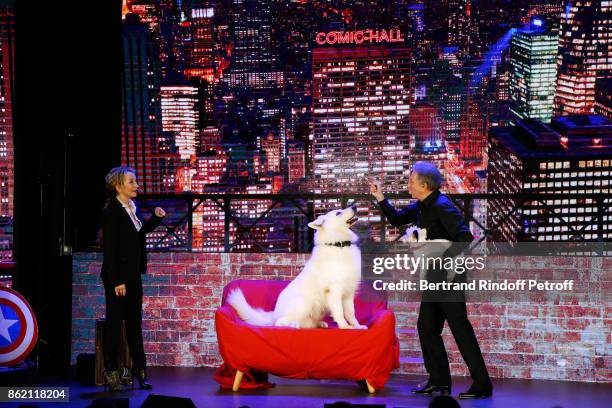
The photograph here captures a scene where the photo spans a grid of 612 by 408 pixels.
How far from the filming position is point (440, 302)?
5.04 meters

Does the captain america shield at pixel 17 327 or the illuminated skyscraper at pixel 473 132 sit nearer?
the captain america shield at pixel 17 327

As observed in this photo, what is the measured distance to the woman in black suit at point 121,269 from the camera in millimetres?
5289

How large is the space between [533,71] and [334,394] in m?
3.47

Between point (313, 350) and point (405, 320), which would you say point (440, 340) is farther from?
point (405, 320)

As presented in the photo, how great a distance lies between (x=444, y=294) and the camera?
5.02 m

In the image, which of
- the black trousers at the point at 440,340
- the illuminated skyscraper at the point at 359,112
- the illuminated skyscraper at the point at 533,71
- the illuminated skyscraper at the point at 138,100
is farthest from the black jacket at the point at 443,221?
the illuminated skyscraper at the point at 138,100

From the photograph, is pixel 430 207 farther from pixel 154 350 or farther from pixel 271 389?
pixel 154 350

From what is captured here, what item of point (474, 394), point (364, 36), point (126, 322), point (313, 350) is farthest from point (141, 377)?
point (364, 36)

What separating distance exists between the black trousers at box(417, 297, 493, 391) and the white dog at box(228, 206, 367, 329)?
0.41 m

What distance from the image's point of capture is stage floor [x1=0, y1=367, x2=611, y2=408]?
504cm

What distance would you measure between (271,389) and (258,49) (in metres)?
3.25

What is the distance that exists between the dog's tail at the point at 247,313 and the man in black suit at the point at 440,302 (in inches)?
37.8

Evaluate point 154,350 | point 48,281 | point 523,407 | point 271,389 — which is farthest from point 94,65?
point 523,407

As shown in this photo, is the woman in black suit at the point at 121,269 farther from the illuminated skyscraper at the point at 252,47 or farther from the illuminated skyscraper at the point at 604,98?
the illuminated skyscraper at the point at 604,98
